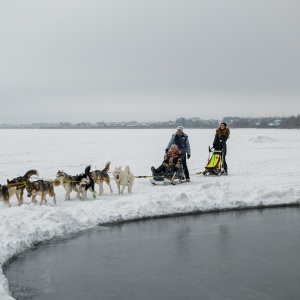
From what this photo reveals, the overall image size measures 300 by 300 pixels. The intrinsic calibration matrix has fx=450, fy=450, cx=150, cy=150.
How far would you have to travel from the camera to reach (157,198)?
9.56 metres

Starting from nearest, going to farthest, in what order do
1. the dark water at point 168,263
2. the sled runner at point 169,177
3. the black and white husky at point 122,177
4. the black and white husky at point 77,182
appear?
the dark water at point 168,263, the black and white husky at point 77,182, the black and white husky at point 122,177, the sled runner at point 169,177

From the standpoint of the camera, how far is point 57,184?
10.2 m

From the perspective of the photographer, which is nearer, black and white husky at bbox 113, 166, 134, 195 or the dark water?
the dark water

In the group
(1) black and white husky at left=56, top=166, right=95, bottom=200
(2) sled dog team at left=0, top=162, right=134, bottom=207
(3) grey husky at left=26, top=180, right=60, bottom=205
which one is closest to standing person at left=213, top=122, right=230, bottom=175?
(2) sled dog team at left=0, top=162, right=134, bottom=207

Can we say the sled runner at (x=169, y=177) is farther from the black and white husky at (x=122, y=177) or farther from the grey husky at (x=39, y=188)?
the grey husky at (x=39, y=188)

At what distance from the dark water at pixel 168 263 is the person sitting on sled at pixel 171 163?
460 centimetres

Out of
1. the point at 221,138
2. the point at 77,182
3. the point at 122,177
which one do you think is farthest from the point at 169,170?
the point at 77,182

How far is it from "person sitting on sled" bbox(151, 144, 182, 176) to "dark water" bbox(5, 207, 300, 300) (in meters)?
4.60

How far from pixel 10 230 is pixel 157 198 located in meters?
3.53

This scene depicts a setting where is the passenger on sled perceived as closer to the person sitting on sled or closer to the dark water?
the person sitting on sled

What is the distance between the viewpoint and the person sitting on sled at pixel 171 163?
13.0m

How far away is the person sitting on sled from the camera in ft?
42.7

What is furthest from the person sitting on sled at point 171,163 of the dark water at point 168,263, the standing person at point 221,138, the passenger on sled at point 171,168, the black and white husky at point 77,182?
the dark water at point 168,263

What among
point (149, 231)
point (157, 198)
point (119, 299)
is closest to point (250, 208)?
point (157, 198)
